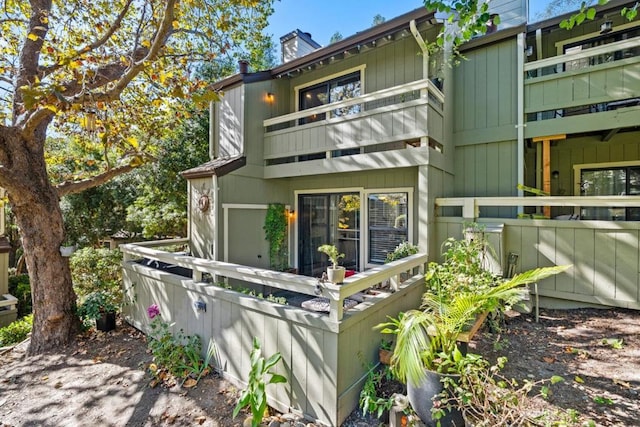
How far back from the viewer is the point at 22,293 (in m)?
9.78

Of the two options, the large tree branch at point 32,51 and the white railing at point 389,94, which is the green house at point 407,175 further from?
the large tree branch at point 32,51

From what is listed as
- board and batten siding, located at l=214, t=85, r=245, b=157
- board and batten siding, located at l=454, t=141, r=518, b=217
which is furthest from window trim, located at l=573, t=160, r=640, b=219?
board and batten siding, located at l=214, t=85, r=245, b=157

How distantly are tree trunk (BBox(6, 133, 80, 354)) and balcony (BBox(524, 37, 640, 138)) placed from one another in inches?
363

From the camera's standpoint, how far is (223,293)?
3.82m

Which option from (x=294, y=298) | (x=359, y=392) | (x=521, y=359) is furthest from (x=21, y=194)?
(x=521, y=359)

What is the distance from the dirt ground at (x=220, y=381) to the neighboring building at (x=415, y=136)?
51.1 inches

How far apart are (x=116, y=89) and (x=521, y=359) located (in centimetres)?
657

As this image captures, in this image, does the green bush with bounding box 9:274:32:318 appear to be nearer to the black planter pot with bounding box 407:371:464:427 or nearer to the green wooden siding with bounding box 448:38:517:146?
the black planter pot with bounding box 407:371:464:427

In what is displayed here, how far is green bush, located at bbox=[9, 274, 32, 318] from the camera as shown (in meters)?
9.52

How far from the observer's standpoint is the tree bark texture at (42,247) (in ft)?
16.0

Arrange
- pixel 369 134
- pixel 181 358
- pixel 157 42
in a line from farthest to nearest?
1. pixel 369 134
2. pixel 157 42
3. pixel 181 358

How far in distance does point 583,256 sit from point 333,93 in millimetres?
6285

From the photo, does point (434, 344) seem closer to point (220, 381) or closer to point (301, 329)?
point (301, 329)

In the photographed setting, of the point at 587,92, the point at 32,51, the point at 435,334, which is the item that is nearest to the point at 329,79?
the point at 587,92
